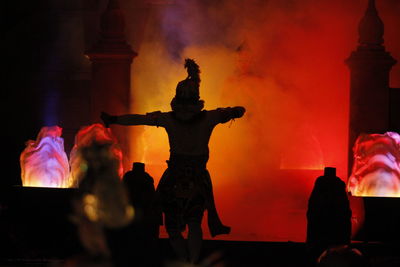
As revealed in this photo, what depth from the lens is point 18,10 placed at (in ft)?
62.1

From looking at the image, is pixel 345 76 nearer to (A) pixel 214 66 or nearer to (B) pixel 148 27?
(A) pixel 214 66

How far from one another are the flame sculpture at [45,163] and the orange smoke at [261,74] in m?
2.62

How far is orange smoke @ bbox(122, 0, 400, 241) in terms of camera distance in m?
17.5

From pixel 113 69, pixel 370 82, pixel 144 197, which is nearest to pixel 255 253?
pixel 144 197

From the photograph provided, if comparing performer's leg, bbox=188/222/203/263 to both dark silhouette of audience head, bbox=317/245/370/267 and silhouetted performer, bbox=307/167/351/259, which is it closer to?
silhouetted performer, bbox=307/167/351/259

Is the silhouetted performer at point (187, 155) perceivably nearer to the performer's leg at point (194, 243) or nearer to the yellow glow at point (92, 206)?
the performer's leg at point (194, 243)

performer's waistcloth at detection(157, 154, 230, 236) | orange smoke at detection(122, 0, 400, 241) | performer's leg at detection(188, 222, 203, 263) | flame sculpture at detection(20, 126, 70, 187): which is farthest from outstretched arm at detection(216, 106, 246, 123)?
orange smoke at detection(122, 0, 400, 241)

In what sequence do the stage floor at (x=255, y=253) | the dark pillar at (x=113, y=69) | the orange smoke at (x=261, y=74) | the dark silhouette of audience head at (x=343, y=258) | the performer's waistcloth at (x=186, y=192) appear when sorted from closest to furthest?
the dark silhouette of audience head at (x=343, y=258)
the performer's waistcloth at (x=186, y=192)
the stage floor at (x=255, y=253)
the dark pillar at (x=113, y=69)
the orange smoke at (x=261, y=74)

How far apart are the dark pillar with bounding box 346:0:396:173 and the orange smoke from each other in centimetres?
214

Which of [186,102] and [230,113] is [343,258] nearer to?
[230,113]

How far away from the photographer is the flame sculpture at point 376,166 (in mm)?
13930

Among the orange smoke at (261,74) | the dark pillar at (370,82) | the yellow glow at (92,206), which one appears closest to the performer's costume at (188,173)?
the yellow glow at (92,206)

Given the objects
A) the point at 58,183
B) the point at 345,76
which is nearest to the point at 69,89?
the point at 58,183

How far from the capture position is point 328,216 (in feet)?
34.8
